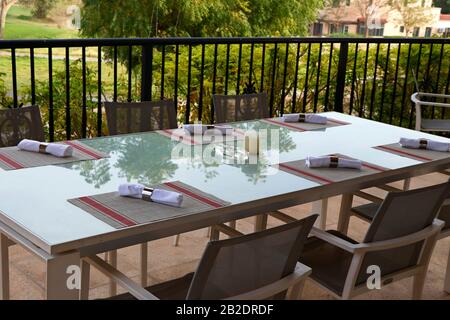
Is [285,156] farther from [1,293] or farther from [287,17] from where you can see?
[287,17]

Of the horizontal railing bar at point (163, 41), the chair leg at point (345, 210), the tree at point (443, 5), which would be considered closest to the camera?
the chair leg at point (345, 210)

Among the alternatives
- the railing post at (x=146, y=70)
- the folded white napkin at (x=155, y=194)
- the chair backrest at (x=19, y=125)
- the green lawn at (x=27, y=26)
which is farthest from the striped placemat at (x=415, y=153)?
the green lawn at (x=27, y=26)

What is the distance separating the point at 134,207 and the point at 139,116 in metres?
1.41

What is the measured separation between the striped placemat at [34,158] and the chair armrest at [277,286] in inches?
40.8

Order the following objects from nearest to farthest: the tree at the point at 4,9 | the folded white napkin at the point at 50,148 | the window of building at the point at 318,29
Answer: the folded white napkin at the point at 50,148 < the tree at the point at 4,9 < the window of building at the point at 318,29

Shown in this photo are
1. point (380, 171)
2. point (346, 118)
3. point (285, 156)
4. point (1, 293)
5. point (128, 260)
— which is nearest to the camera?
point (1, 293)

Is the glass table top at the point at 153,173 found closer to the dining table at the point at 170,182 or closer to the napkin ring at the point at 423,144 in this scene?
the dining table at the point at 170,182

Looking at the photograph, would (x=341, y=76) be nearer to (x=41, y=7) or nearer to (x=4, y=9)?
(x=4, y=9)

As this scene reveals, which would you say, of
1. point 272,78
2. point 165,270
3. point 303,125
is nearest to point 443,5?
point 272,78

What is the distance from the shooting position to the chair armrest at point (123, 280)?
1.93m

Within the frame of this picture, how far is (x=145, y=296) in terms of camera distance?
1.92 m

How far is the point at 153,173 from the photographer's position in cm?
251
